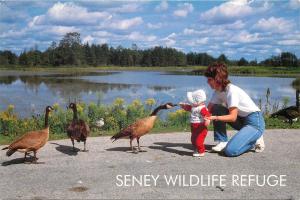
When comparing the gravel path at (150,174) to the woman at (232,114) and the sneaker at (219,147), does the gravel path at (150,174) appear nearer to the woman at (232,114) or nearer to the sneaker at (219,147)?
the sneaker at (219,147)

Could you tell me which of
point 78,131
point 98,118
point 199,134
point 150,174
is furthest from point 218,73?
point 98,118

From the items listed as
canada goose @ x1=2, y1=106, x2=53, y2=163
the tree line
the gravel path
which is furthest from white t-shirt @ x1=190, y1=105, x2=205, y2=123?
the tree line

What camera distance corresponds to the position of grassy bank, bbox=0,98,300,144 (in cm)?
1137

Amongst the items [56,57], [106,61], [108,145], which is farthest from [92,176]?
[106,61]

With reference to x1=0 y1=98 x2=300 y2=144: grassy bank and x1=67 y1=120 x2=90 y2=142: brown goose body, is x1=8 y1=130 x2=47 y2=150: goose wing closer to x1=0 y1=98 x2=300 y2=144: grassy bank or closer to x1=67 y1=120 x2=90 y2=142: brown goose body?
x1=67 y1=120 x2=90 y2=142: brown goose body

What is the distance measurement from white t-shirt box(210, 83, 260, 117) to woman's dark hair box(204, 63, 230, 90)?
18 cm

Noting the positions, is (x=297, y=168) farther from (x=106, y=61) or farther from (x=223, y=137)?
(x=106, y=61)

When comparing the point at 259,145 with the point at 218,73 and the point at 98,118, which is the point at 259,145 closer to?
the point at 218,73

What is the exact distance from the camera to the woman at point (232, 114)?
26.7 ft

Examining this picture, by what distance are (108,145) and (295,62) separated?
258 feet

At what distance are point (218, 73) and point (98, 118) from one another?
5.08 meters

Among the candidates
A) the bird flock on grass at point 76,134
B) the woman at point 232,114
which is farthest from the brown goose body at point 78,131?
the woman at point 232,114

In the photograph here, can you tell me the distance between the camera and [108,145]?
31.2 feet

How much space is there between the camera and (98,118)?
40.4ft
